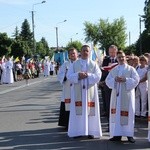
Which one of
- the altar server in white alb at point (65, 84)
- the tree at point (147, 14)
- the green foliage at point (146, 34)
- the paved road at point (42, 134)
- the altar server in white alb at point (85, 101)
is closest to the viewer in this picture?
the paved road at point (42, 134)

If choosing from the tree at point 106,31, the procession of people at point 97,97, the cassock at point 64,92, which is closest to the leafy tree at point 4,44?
the tree at point 106,31

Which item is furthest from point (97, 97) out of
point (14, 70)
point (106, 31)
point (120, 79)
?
point (106, 31)

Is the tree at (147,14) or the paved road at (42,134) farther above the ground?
the tree at (147,14)

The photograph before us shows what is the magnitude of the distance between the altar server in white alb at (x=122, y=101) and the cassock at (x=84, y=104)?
41 centimetres

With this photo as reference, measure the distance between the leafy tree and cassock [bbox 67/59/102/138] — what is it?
232 feet

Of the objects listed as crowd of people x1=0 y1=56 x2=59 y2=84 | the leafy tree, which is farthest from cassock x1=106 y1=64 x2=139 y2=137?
the leafy tree

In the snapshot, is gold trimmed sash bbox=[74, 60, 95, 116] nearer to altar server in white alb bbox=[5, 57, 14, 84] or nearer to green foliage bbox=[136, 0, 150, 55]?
altar server in white alb bbox=[5, 57, 14, 84]

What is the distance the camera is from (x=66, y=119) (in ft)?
40.9

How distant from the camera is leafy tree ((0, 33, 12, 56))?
264 feet

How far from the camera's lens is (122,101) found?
10406 millimetres

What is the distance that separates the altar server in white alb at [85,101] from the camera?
10695 millimetres

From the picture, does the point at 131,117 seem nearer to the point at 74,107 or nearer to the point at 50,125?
the point at 74,107

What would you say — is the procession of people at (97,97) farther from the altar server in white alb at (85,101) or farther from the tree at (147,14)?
the tree at (147,14)

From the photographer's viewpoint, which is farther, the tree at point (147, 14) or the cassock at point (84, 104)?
the tree at point (147, 14)
